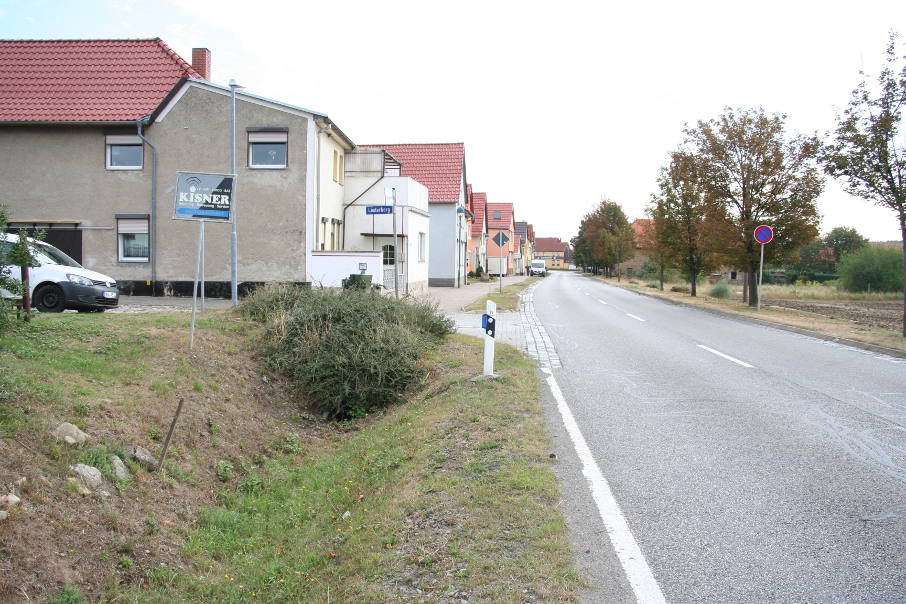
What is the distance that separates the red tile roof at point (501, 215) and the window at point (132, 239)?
54.5m

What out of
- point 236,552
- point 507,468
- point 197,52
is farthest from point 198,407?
point 197,52

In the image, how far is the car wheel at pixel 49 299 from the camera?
12.0 metres

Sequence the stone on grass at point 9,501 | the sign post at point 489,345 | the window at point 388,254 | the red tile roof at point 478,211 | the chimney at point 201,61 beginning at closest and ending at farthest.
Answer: the stone on grass at point 9,501 < the sign post at point 489,345 < the chimney at point 201,61 < the window at point 388,254 < the red tile roof at point 478,211

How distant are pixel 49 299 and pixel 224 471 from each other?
789 centimetres

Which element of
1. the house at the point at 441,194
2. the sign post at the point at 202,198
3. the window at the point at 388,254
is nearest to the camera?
the sign post at the point at 202,198

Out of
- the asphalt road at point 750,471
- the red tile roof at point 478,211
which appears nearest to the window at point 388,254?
the asphalt road at point 750,471

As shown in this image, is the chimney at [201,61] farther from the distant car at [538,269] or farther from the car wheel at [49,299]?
the distant car at [538,269]

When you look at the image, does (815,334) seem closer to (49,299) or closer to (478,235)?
(49,299)

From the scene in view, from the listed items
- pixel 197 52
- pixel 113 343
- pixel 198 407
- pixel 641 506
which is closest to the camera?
pixel 641 506

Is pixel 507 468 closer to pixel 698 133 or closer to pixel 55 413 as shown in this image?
pixel 55 413

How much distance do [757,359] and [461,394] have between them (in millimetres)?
6756

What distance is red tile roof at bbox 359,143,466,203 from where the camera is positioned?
130ft

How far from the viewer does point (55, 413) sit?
535 cm

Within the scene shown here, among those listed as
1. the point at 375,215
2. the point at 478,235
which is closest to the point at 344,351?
the point at 375,215
